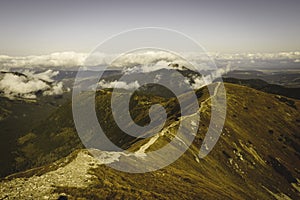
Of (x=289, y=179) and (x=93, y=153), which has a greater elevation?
(x=93, y=153)

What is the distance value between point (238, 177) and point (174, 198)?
245 ft

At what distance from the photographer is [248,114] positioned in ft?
630

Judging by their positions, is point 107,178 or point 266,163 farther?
point 266,163

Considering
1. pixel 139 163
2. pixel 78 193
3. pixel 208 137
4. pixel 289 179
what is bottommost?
pixel 289 179

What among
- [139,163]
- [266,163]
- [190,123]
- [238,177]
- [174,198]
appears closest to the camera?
[174,198]

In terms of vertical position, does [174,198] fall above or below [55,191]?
below

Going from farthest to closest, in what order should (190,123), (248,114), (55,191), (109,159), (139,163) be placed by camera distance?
(248,114) < (190,123) < (139,163) < (109,159) < (55,191)

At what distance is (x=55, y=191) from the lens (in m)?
43.8

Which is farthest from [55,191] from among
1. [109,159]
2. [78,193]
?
[109,159]

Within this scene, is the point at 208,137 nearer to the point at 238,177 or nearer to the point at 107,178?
the point at 238,177

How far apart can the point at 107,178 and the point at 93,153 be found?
13.5 m

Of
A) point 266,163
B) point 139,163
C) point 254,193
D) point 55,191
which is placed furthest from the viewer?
point 266,163

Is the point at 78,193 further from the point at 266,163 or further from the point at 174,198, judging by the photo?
the point at 266,163

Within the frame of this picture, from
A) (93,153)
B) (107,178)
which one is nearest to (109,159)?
(93,153)
